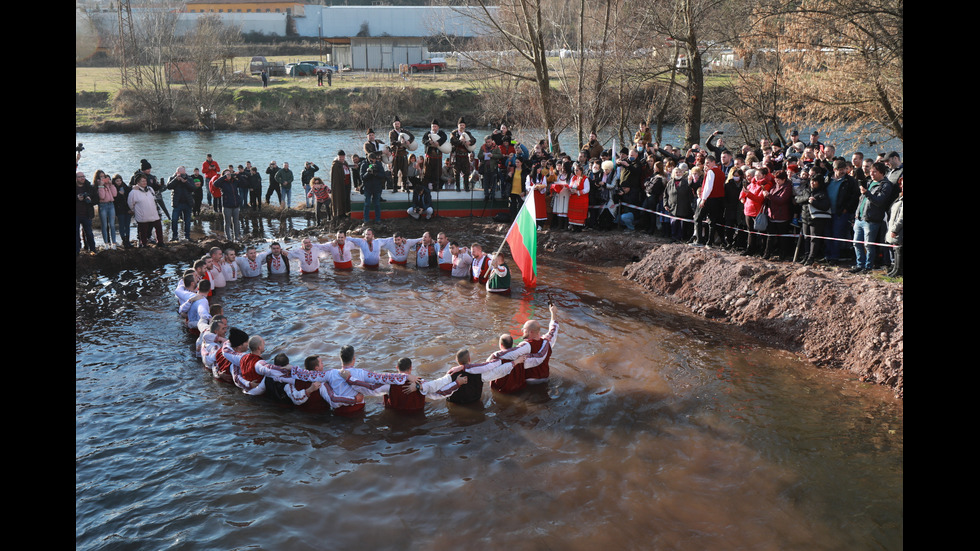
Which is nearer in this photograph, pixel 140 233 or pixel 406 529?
pixel 406 529

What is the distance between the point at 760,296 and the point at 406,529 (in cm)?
813

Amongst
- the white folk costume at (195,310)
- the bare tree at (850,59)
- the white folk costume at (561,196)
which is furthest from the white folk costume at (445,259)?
the bare tree at (850,59)

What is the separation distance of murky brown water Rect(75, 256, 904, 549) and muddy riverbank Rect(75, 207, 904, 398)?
53 cm

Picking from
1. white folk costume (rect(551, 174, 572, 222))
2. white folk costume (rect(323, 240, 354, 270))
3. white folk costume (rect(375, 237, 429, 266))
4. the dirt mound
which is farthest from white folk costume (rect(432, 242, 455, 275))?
the dirt mound

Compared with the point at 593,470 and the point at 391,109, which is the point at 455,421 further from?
the point at 391,109

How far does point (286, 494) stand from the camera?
25.9 ft

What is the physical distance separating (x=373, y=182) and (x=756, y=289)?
35.2ft

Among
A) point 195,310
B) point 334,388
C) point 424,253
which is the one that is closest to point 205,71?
point 424,253

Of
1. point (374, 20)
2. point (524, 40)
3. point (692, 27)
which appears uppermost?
point (374, 20)

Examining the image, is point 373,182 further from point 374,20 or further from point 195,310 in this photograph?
point 374,20

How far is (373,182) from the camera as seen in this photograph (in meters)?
19.0
